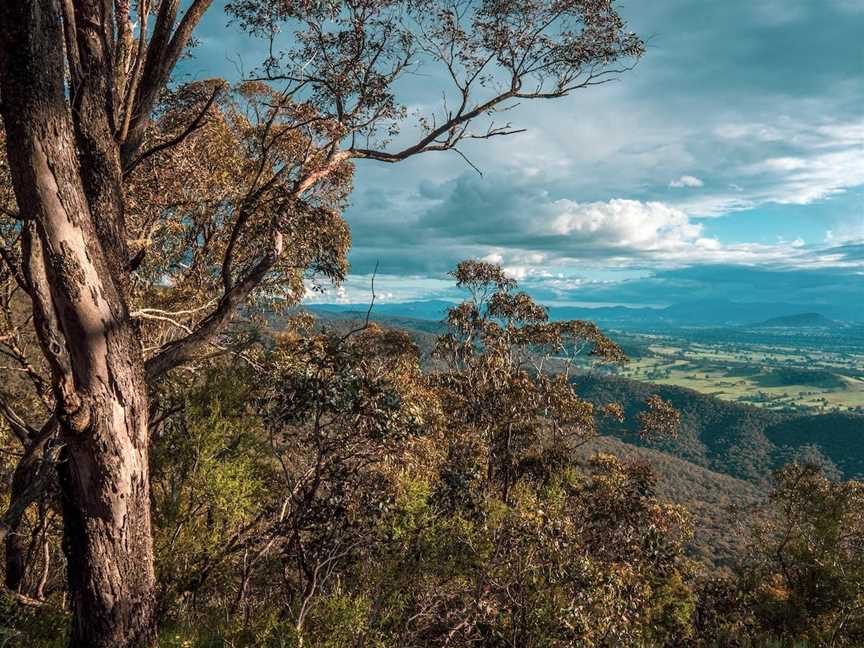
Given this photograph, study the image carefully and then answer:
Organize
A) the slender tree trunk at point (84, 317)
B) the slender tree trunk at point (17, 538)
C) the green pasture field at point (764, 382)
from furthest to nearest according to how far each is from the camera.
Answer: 1. the green pasture field at point (764, 382)
2. the slender tree trunk at point (17, 538)
3. the slender tree trunk at point (84, 317)

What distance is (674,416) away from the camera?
19344 mm

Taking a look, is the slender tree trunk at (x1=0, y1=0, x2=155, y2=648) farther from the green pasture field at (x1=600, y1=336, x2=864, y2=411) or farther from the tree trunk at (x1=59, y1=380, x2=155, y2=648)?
the green pasture field at (x1=600, y1=336, x2=864, y2=411)

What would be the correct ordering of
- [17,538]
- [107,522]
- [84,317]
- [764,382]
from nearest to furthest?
[84,317] → [107,522] → [17,538] → [764,382]

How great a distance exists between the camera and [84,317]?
360 centimetres

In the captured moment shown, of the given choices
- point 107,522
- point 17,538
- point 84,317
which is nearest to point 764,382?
point 17,538

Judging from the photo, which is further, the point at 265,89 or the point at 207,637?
the point at 265,89

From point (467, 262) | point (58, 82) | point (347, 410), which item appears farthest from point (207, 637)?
point (467, 262)

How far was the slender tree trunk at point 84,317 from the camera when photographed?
3357mm

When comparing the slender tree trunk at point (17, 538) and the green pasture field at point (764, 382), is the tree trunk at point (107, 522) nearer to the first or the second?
the slender tree trunk at point (17, 538)

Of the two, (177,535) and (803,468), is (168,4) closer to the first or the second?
(177,535)

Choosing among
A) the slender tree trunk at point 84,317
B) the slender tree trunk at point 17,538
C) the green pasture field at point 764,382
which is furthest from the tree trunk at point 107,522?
the green pasture field at point 764,382

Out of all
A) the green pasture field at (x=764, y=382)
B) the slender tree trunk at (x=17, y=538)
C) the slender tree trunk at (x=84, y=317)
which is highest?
the slender tree trunk at (x=84, y=317)

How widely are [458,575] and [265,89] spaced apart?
10.2 meters

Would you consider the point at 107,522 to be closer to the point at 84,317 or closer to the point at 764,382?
the point at 84,317
